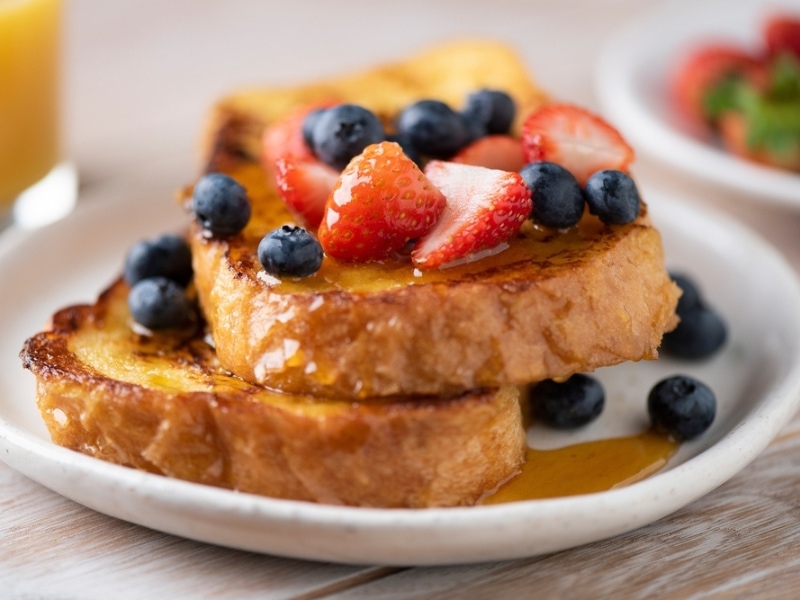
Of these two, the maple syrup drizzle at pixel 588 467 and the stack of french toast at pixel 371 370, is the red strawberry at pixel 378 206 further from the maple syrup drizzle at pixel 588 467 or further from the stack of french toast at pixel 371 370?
the maple syrup drizzle at pixel 588 467

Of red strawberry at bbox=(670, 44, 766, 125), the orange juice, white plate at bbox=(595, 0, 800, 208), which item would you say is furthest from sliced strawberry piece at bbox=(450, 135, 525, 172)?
red strawberry at bbox=(670, 44, 766, 125)

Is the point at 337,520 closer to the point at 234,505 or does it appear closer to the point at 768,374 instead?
the point at 234,505

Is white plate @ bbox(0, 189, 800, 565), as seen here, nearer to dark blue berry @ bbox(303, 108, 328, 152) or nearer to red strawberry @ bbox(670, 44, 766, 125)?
dark blue berry @ bbox(303, 108, 328, 152)

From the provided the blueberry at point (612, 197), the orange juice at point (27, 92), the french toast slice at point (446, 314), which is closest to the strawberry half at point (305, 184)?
the french toast slice at point (446, 314)

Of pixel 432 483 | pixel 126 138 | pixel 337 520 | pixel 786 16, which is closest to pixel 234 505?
pixel 337 520

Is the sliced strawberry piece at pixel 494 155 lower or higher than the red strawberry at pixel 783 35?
higher

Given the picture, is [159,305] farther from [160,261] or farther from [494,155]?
[494,155]
